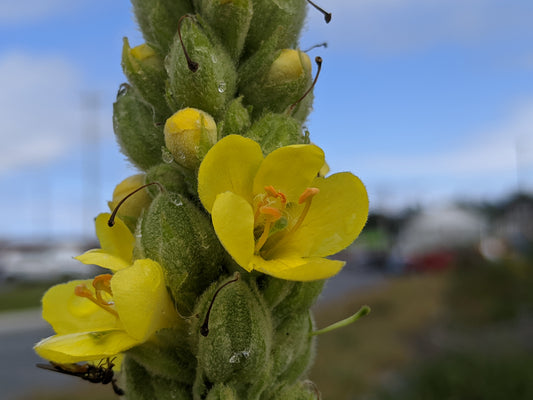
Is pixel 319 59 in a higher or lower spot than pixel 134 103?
higher

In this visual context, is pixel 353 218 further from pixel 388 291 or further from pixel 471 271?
pixel 388 291

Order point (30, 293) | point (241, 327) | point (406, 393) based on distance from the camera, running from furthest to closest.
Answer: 1. point (30, 293)
2. point (406, 393)
3. point (241, 327)

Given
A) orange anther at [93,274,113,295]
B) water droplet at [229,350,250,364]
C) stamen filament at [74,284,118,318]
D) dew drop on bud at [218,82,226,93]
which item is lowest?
water droplet at [229,350,250,364]

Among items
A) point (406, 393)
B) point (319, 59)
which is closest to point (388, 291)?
point (406, 393)

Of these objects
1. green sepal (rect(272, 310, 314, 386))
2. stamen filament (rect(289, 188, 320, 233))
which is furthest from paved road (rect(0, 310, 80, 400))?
stamen filament (rect(289, 188, 320, 233))

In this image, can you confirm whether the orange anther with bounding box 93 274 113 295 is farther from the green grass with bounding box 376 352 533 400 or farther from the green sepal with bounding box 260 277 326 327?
the green grass with bounding box 376 352 533 400

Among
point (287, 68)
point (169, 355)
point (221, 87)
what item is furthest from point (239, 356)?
point (287, 68)

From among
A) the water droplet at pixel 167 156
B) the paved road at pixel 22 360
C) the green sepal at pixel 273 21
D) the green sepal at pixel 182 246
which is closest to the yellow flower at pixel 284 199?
the green sepal at pixel 182 246

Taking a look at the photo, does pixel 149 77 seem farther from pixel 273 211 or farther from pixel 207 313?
pixel 207 313
